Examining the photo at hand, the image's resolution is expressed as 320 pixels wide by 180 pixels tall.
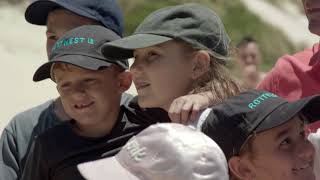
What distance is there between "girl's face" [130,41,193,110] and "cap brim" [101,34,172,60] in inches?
1.4

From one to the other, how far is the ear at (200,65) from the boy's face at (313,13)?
0.36 metres

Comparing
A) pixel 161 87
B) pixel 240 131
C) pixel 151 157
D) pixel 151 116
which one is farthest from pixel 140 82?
pixel 151 157

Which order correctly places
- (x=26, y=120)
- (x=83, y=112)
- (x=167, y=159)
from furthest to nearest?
1. (x=26, y=120)
2. (x=83, y=112)
3. (x=167, y=159)

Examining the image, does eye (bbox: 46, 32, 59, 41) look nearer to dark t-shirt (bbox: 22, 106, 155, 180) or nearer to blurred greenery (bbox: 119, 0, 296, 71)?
dark t-shirt (bbox: 22, 106, 155, 180)

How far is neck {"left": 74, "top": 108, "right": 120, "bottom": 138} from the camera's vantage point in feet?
10.3

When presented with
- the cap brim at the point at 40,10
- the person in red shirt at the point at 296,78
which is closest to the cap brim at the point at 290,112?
the person in red shirt at the point at 296,78

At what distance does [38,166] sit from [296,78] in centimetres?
95

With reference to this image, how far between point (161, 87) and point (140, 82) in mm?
71

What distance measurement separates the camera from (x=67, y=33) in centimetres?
322

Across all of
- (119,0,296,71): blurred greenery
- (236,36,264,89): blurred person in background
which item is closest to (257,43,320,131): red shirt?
(236,36,264,89): blurred person in background

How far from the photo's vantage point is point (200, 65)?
298cm

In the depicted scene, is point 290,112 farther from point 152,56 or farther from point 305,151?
point 152,56

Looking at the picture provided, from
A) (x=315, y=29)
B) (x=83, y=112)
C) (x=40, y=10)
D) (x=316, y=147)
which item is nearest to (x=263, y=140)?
(x=316, y=147)

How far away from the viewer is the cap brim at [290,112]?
2.49 metres
